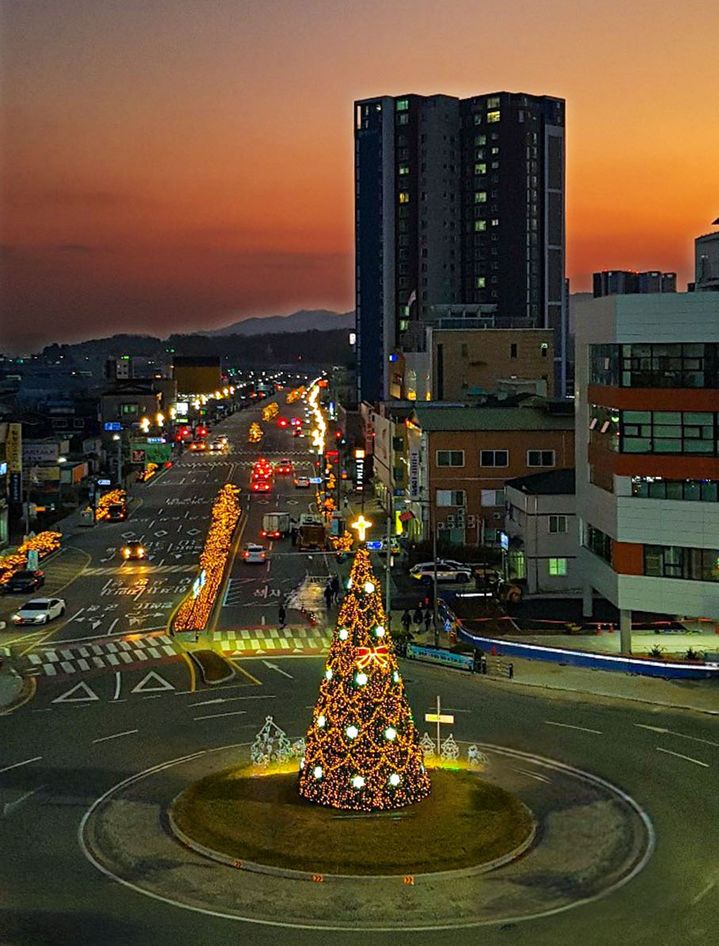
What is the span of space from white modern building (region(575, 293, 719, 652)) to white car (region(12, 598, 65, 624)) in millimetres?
24355

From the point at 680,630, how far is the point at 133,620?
23.6m

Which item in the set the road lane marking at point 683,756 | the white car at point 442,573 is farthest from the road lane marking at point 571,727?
the white car at point 442,573

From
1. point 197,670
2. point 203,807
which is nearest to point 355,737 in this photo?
point 203,807

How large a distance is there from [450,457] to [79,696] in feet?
130

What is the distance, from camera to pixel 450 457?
77.4 m

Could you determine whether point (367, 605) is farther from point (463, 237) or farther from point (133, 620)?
point (463, 237)

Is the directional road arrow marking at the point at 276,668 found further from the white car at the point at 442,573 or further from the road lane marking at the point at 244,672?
the white car at the point at 442,573

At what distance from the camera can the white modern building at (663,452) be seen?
46.7 metres

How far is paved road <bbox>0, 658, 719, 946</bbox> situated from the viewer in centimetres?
2231

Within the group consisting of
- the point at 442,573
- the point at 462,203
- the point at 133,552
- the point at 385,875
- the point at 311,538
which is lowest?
the point at 385,875

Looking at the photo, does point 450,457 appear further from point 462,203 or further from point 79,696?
point 462,203

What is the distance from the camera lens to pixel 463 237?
196 m

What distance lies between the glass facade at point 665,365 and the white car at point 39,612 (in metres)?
26.2

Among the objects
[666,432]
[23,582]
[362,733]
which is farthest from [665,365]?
[23,582]
